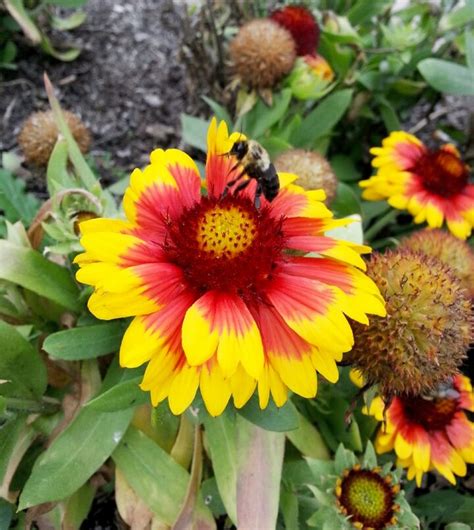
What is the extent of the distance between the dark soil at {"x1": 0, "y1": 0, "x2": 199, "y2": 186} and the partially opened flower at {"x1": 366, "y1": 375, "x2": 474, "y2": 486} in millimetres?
1411

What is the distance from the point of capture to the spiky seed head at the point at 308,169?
60.3 inches

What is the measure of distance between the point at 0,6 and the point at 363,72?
4.57ft

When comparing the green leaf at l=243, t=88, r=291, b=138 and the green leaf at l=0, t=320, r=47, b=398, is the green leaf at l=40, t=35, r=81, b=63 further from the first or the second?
the green leaf at l=0, t=320, r=47, b=398

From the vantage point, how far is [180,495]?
1255mm

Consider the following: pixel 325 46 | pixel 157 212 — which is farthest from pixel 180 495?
pixel 325 46

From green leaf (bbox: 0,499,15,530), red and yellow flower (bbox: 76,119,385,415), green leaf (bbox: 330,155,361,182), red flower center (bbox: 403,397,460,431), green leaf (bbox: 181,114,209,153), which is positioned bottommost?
green leaf (bbox: 330,155,361,182)

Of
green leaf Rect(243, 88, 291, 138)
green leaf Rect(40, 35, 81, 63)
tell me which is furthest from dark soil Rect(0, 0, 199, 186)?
green leaf Rect(243, 88, 291, 138)

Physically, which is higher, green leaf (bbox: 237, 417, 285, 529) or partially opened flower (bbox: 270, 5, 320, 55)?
partially opened flower (bbox: 270, 5, 320, 55)

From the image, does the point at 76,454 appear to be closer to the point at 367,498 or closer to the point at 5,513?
the point at 5,513

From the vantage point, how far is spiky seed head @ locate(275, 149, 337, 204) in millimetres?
1531

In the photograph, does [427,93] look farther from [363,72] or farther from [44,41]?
[44,41]

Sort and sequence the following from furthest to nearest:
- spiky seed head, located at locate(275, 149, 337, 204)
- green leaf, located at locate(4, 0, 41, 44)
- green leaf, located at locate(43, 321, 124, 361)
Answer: green leaf, located at locate(4, 0, 41, 44) < spiky seed head, located at locate(275, 149, 337, 204) < green leaf, located at locate(43, 321, 124, 361)

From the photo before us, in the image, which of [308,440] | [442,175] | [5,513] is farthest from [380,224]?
[5,513]

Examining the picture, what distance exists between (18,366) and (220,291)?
0.51 m
